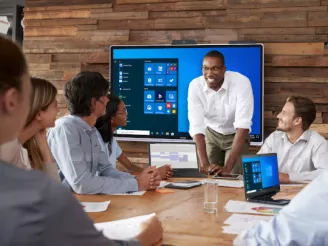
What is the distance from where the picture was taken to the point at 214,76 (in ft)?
14.5

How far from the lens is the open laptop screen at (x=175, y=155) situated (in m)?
3.43

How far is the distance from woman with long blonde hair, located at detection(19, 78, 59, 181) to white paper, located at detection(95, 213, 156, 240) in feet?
2.59

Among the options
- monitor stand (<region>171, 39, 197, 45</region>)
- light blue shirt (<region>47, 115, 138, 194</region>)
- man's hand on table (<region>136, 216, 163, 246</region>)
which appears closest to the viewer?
man's hand on table (<region>136, 216, 163, 246</region>)

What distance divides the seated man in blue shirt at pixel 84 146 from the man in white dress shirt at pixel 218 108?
148 cm

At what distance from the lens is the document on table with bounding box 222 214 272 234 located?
6.07 feet

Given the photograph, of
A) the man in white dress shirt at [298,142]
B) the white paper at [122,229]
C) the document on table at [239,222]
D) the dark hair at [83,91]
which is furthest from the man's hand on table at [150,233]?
the man in white dress shirt at [298,142]

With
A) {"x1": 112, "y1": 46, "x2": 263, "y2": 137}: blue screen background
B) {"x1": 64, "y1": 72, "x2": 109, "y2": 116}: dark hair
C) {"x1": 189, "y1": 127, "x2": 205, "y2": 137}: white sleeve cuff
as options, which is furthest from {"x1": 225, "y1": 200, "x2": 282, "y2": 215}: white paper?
{"x1": 112, "y1": 46, "x2": 263, "y2": 137}: blue screen background

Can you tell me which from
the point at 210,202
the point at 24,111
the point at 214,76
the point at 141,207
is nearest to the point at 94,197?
the point at 141,207

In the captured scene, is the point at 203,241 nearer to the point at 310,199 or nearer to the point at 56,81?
the point at 310,199

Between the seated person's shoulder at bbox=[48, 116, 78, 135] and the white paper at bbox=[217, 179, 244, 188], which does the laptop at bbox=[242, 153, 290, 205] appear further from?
the seated person's shoulder at bbox=[48, 116, 78, 135]

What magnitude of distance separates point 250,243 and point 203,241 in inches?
9.8

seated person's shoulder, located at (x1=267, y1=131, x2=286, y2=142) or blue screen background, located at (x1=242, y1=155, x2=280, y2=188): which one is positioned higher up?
seated person's shoulder, located at (x1=267, y1=131, x2=286, y2=142)

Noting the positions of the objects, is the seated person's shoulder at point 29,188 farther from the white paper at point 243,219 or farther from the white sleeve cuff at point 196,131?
the white sleeve cuff at point 196,131

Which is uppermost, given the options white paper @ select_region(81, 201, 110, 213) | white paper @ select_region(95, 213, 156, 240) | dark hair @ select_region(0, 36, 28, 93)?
dark hair @ select_region(0, 36, 28, 93)
